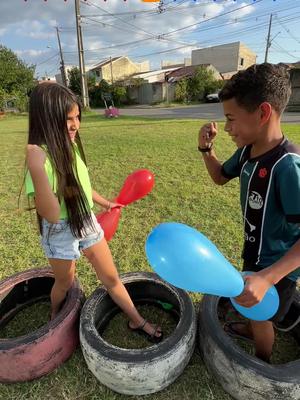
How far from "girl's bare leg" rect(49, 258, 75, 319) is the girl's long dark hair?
1.20 feet

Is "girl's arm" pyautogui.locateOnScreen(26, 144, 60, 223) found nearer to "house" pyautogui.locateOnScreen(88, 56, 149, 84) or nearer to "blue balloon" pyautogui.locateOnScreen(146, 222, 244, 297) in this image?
"blue balloon" pyautogui.locateOnScreen(146, 222, 244, 297)

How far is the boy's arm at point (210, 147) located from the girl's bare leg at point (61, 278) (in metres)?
0.91

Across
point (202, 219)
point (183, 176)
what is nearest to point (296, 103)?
point (183, 176)

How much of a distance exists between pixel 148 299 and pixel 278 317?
873mm

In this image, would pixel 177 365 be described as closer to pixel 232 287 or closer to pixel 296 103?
pixel 232 287

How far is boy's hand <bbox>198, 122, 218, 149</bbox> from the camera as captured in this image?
163 cm

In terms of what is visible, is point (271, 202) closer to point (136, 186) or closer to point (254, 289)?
point (254, 289)

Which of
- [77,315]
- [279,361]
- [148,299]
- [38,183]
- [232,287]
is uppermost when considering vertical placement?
[38,183]

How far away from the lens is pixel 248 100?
126 cm

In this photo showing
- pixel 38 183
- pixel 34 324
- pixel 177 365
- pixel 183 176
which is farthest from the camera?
pixel 183 176

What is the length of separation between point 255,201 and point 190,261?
0.53 meters

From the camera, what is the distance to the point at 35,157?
4.48 feet

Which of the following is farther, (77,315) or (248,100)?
(77,315)

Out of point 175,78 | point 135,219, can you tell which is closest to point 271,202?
point 135,219
